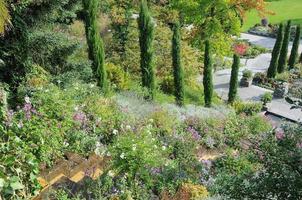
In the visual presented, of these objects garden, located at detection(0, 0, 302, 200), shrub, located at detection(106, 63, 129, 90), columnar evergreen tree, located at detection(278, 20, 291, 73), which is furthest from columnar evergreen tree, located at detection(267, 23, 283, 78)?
shrub, located at detection(106, 63, 129, 90)

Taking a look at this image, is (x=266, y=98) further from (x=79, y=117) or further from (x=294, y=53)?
(x=79, y=117)

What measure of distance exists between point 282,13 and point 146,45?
1075 inches

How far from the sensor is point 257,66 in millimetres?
28531

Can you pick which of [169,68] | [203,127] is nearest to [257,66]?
[169,68]

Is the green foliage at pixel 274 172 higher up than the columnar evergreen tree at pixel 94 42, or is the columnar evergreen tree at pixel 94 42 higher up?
the green foliage at pixel 274 172

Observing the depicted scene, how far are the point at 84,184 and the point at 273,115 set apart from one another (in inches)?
612

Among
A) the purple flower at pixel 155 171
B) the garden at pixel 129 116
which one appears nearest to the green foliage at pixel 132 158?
the garden at pixel 129 116

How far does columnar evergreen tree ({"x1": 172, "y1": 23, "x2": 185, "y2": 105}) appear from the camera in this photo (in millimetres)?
18048

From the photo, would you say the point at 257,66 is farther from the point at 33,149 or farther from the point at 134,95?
the point at 33,149

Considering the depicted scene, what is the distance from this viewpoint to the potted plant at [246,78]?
81.2 feet

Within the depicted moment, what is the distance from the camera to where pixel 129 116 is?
12.6 m

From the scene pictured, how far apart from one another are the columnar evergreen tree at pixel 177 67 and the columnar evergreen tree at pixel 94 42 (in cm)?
360

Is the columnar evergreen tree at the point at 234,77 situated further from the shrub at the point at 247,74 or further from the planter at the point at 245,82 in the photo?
the planter at the point at 245,82

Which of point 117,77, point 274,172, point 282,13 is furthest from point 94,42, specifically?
point 282,13
